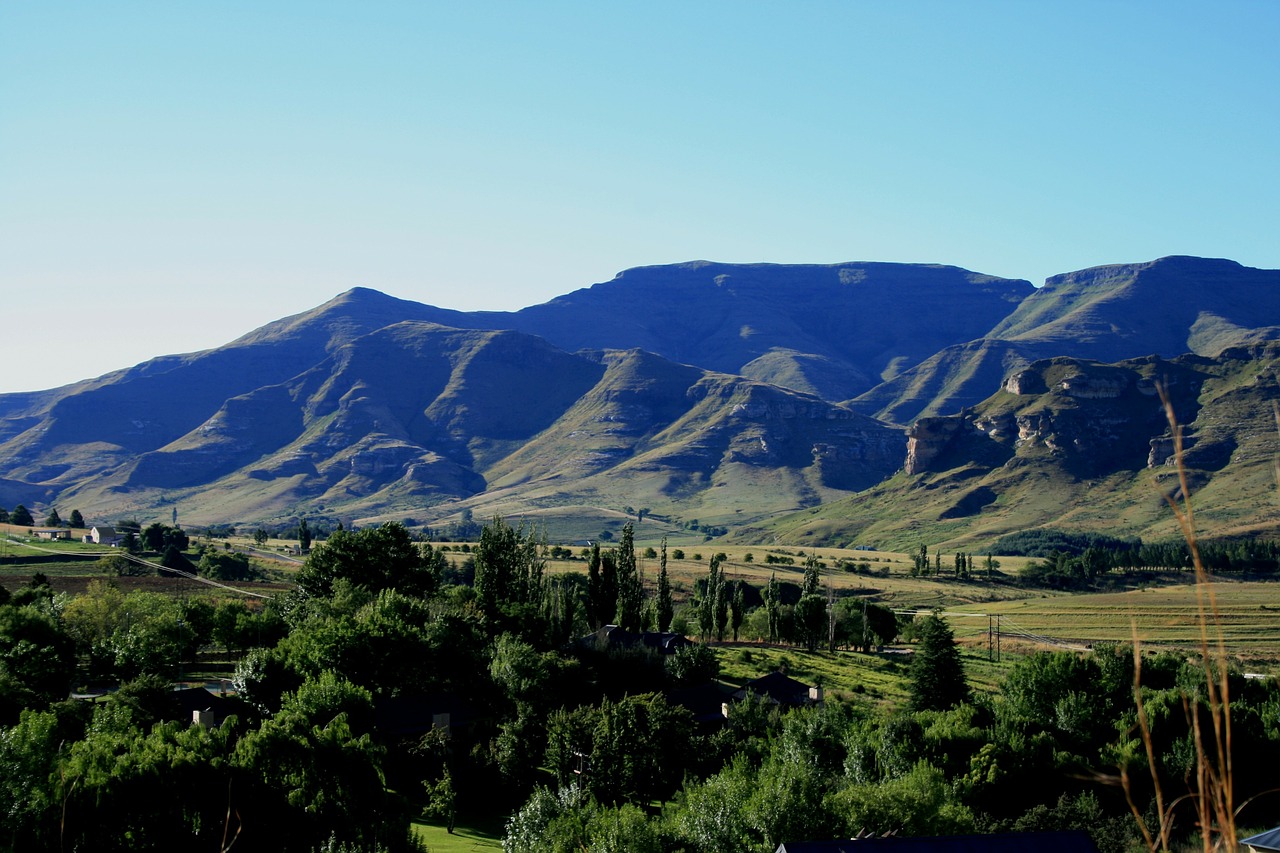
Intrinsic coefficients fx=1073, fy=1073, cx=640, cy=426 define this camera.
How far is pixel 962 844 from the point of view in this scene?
28.2 meters

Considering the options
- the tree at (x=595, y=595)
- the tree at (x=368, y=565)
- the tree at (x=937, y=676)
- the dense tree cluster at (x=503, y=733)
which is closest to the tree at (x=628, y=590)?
the dense tree cluster at (x=503, y=733)

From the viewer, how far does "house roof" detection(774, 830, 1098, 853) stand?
27391mm

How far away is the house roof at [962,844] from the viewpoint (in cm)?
2739

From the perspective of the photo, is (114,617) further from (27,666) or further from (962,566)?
(962,566)

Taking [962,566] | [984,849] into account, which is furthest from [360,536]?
[962,566]

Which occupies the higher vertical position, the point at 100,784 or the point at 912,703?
the point at 100,784

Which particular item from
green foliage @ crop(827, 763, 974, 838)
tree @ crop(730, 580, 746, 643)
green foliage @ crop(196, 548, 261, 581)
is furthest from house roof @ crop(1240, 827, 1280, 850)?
green foliage @ crop(196, 548, 261, 581)

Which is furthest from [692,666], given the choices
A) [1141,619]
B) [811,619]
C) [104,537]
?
[104,537]

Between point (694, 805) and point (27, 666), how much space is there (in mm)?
39090

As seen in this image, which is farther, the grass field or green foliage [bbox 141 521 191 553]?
green foliage [bbox 141 521 191 553]

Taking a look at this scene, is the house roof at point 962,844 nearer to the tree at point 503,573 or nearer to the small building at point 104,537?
the tree at point 503,573

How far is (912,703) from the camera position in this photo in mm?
62031

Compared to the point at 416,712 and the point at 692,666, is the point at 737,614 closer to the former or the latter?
the point at 692,666

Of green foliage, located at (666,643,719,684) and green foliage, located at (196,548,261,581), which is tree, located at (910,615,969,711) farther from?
green foliage, located at (196,548,261,581)
